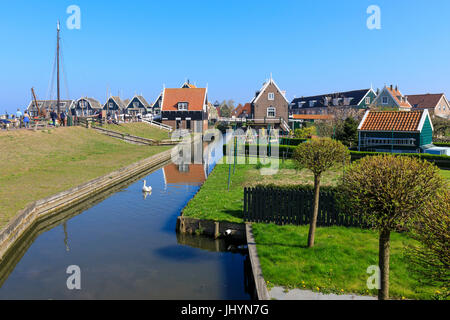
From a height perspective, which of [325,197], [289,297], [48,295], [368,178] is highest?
[368,178]

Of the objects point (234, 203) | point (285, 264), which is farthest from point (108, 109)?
point (285, 264)

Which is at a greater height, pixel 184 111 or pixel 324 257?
pixel 184 111

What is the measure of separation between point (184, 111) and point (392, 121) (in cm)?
4722

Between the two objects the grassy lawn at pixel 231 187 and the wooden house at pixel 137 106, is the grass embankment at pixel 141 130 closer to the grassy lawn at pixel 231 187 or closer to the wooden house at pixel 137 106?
the grassy lawn at pixel 231 187

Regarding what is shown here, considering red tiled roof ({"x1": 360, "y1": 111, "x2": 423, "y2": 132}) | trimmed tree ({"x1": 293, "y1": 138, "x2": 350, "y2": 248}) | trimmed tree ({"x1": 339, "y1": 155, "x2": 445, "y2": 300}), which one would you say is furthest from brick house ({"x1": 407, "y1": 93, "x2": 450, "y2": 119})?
trimmed tree ({"x1": 339, "y1": 155, "x2": 445, "y2": 300})

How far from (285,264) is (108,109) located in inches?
4006

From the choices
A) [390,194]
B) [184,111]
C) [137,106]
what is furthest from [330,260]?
[137,106]

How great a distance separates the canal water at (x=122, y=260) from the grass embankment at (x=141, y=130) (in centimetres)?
3773

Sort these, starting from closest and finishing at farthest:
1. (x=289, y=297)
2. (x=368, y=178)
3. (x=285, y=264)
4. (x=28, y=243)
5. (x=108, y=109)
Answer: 1. (x=368, y=178)
2. (x=289, y=297)
3. (x=285, y=264)
4. (x=28, y=243)
5. (x=108, y=109)

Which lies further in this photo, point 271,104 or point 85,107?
point 85,107

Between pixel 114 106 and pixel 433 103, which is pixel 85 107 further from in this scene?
pixel 433 103

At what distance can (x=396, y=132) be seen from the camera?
1225 inches
